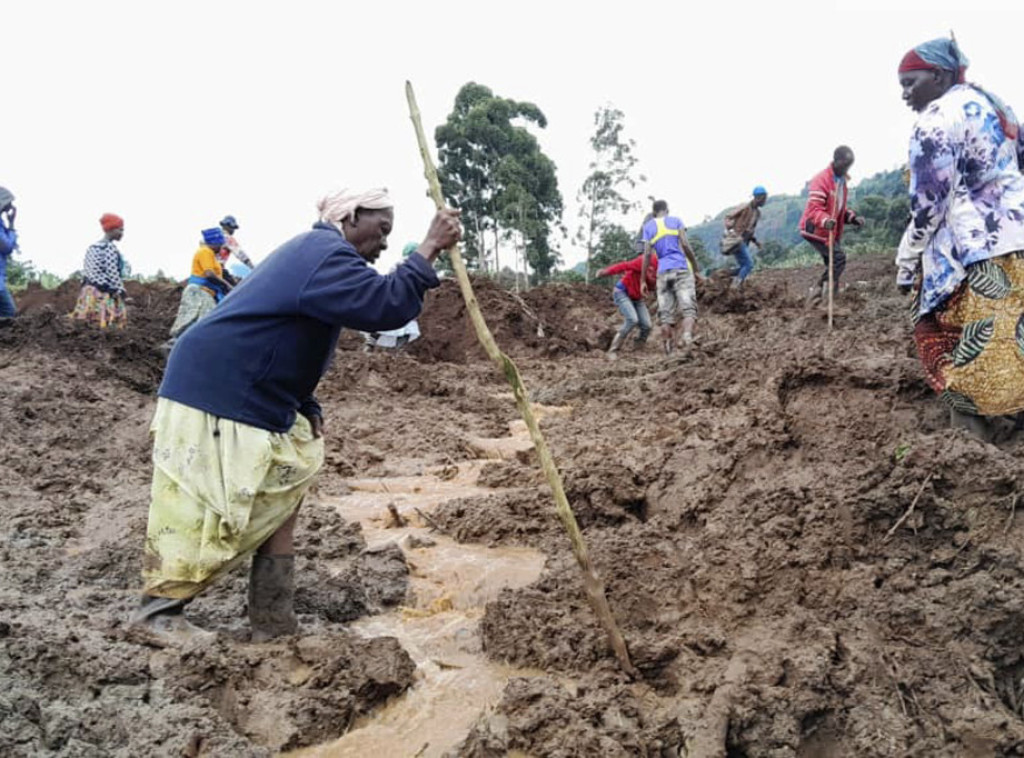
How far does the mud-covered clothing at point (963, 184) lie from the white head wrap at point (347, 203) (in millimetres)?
2020

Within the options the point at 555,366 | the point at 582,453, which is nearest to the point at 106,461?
the point at 582,453

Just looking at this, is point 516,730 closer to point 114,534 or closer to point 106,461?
point 114,534

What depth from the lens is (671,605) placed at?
2689 mm

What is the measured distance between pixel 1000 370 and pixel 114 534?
3.77 m

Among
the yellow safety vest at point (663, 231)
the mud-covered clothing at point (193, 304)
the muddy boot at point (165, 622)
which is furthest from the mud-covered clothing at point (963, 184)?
the mud-covered clothing at point (193, 304)

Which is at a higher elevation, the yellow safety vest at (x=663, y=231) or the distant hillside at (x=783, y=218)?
the distant hillside at (x=783, y=218)

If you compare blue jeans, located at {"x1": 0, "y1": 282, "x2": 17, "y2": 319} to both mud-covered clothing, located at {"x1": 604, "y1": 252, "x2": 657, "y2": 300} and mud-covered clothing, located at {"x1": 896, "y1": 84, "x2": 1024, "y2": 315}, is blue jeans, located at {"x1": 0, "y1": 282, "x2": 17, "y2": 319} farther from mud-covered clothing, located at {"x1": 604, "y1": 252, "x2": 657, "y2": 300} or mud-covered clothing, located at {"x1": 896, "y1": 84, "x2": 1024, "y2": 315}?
mud-covered clothing, located at {"x1": 896, "y1": 84, "x2": 1024, "y2": 315}

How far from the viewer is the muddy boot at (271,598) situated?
263cm

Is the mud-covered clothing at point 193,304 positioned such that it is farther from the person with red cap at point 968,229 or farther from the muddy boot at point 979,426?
the muddy boot at point 979,426

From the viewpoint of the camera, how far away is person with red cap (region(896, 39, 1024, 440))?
303 cm

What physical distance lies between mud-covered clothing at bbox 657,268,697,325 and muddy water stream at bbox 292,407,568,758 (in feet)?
14.5

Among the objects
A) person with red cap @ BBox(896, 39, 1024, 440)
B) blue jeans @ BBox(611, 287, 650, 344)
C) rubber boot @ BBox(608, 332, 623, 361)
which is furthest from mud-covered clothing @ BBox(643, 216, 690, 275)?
person with red cap @ BBox(896, 39, 1024, 440)

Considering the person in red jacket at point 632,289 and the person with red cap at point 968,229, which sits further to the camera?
the person in red jacket at point 632,289

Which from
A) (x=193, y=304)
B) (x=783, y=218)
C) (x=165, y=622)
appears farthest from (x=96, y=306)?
(x=783, y=218)
